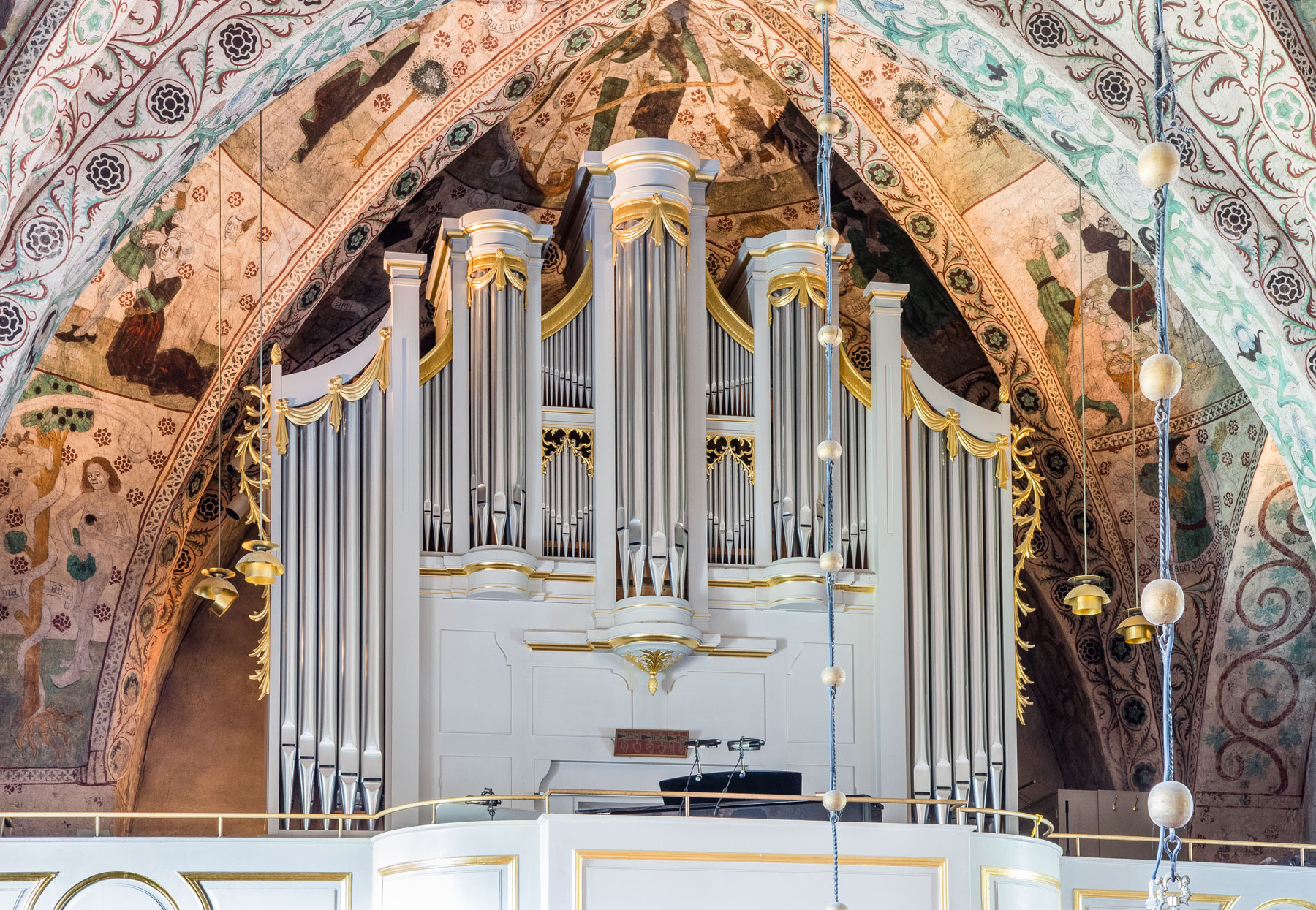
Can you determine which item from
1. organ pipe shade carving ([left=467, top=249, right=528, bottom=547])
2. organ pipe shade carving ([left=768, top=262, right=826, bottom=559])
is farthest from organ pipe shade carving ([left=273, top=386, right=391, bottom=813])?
organ pipe shade carving ([left=768, top=262, right=826, bottom=559])

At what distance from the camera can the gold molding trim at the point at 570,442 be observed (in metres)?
11.9

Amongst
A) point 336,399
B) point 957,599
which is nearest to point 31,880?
point 336,399

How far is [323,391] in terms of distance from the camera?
11766mm

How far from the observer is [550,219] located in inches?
571

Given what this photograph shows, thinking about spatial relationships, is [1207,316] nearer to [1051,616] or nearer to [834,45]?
[834,45]

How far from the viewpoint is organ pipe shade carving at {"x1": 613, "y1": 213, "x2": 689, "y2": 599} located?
37.9 feet

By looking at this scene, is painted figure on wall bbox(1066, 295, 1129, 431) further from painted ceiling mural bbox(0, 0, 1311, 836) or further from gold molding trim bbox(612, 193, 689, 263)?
gold molding trim bbox(612, 193, 689, 263)

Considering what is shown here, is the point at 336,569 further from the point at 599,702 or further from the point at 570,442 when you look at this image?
the point at 599,702

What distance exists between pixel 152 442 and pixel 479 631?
2998 mm

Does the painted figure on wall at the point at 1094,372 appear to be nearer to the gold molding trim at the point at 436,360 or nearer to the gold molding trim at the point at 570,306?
the gold molding trim at the point at 570,306

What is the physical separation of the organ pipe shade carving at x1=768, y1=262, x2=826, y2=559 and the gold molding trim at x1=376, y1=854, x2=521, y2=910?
282 centimetres

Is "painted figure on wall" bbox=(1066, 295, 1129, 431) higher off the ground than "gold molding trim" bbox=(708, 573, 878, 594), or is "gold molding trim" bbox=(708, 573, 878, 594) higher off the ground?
"painted figure on wall" bbox=(1066, 295, 1129, 431)

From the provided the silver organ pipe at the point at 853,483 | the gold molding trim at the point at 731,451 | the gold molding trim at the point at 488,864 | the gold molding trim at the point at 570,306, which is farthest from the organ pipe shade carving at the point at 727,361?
the gold molding trim at the point at 488,864

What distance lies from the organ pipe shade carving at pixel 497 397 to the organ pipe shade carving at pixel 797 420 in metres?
1.58
